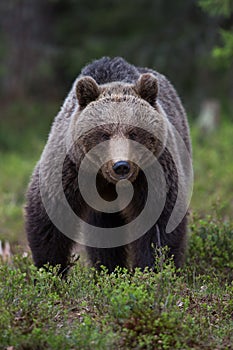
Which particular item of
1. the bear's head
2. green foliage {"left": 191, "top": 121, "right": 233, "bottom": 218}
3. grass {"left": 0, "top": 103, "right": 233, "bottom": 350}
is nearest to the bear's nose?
the bear's head

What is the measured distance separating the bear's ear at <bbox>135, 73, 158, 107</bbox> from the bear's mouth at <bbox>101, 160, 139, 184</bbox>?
2.28 feet

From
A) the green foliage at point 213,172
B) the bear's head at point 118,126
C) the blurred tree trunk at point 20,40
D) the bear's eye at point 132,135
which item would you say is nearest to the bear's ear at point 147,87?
the bear's head at point 118,126

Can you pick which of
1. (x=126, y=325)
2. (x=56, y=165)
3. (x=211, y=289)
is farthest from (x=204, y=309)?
(x=56, y=165)

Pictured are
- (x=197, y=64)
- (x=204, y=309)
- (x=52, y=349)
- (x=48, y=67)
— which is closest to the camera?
(x=52, y=349)

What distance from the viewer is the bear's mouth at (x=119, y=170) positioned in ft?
18.1

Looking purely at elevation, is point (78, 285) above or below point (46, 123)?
below

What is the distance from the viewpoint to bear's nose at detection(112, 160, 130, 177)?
5496 mm

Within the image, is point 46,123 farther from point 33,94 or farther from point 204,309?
point 204,309

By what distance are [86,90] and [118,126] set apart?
1.54 ft

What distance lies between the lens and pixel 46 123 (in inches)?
858

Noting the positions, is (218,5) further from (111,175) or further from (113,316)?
(113,316)

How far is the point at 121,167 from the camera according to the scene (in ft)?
18.1

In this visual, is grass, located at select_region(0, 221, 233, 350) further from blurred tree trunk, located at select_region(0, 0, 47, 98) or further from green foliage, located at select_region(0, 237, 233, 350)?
blurred tree trunk, located at select_region(0, 0, 47, 98)

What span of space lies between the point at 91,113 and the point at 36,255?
1.44 m
